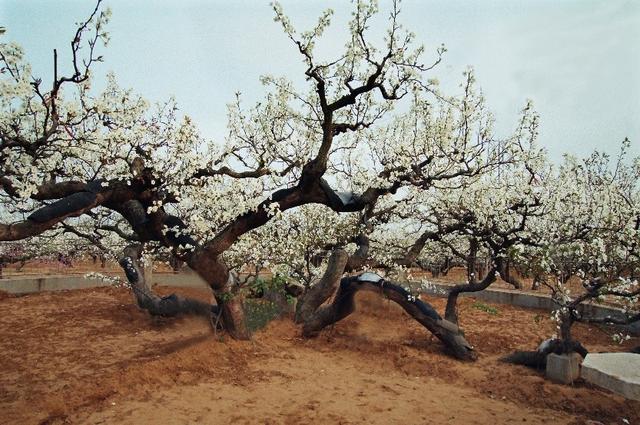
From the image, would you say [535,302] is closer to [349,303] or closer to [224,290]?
[349,303]

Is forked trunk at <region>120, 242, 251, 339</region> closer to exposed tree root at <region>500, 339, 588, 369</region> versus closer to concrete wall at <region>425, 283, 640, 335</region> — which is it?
exposed tree root at <region>500, 339, 588, 369</region>

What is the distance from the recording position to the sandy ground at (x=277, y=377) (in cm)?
718

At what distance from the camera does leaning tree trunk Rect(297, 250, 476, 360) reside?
11.7 metres

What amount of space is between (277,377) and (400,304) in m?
4.76

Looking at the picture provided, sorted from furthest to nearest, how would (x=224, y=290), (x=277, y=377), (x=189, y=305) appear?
1. (x=189, y=305)
2. (x=224, y=290)
3. (x=277, y=377)

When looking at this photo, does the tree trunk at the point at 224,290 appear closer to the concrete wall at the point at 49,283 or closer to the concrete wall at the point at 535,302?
the concrete wall at the point at 535,302

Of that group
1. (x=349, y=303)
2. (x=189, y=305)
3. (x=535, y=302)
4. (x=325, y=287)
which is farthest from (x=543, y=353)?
(x=189, y=305)

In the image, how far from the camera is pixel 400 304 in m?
12.3

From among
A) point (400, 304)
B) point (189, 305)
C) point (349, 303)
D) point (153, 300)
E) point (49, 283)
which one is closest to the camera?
point (400, 304)

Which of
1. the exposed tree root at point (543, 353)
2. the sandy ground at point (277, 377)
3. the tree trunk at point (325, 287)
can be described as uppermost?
the tree trunk at point (325, 287)

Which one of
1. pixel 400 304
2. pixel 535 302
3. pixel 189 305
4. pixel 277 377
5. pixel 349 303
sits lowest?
pixel 277 377

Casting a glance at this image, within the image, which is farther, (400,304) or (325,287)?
(325,287)

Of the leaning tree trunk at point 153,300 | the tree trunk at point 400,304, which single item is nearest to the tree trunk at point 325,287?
the tree trunk at point 400,304

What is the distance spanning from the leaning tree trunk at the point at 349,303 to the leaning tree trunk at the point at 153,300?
11.0 ft
